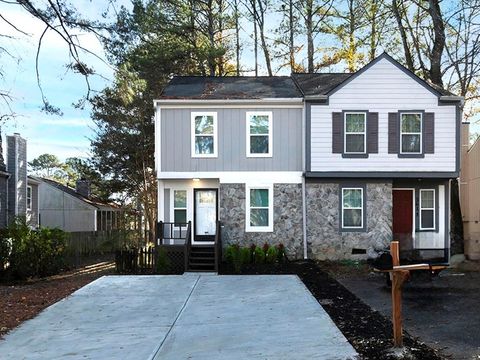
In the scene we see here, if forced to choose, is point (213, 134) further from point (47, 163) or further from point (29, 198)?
point (47, 163)

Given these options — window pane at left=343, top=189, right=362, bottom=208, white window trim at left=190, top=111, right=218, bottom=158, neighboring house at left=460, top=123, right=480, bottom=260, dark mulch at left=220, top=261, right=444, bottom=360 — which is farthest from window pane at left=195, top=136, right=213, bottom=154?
neighboring house at left=460, top=123, right=480, bottom=260

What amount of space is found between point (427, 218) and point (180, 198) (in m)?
8.66

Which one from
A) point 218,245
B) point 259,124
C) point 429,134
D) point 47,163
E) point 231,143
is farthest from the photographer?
point 47,163

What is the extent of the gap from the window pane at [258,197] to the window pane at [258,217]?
202mm

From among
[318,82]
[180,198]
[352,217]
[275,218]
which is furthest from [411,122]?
[180,198]

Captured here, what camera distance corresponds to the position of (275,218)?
1659cm

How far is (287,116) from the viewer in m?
16.8

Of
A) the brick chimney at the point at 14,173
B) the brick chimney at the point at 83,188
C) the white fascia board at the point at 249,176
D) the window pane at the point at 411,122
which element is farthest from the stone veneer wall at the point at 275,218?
the brick chimney at the point at 83,188

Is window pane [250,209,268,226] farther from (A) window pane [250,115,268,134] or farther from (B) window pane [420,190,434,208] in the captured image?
(B) window pane [420,190,434,208]

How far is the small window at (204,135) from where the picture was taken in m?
16.6

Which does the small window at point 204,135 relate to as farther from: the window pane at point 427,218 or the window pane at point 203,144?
the window pane at point 427,218

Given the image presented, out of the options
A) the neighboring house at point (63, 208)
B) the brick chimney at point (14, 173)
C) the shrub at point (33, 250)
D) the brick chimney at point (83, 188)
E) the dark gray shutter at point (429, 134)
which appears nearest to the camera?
the shrub at point (33, 250)

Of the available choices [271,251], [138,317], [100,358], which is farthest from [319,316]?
[271,251]

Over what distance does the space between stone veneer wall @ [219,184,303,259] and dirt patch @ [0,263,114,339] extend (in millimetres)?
5315
